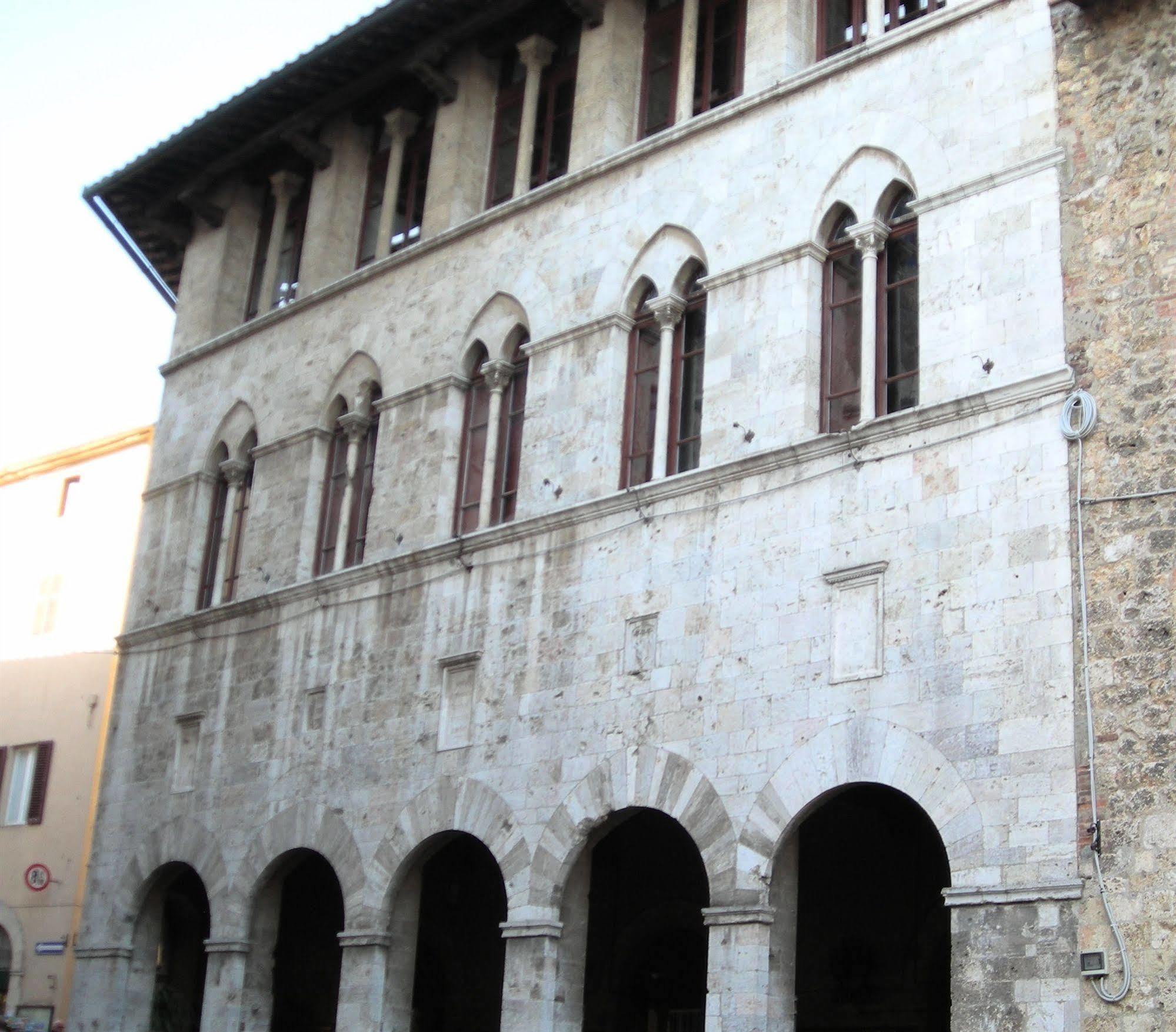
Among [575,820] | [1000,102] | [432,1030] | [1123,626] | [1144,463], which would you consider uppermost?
[1000,102]

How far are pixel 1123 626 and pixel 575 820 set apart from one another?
15.1 ft

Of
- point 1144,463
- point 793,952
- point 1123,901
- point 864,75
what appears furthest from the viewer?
point 864,75

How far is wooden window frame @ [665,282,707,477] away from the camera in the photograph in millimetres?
14133

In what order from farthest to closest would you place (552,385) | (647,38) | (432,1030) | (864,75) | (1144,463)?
(432,1030)
(647,38)
(552,385)
(864,75)
(1144,463)

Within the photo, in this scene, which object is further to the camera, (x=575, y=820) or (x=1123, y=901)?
(x=575, y=820)

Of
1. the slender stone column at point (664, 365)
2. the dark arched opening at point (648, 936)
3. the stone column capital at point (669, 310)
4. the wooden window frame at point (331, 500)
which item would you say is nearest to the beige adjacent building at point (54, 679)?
the wooden window frame at point (331, 500)

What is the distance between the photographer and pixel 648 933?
16.0 m

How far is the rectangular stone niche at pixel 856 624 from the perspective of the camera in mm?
11844

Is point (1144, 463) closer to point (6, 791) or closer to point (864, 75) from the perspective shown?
point (864, 75)

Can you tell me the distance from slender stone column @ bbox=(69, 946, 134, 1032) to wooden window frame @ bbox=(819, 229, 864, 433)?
9232mm

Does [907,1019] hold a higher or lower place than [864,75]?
lower

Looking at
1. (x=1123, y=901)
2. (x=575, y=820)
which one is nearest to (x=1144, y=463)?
(x=1123, y=901)

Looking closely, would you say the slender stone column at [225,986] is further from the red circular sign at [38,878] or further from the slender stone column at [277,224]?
the slender stone column at [277,224]

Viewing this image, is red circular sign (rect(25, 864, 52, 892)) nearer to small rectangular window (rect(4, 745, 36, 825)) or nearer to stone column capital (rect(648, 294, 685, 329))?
small rectangular window (rect(4, 745, 36, 825))
